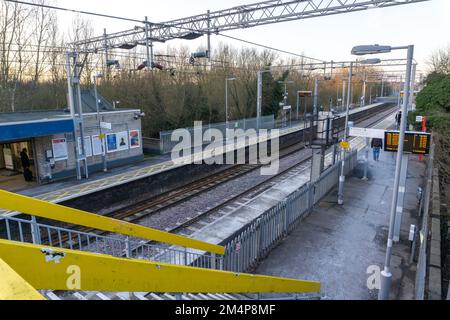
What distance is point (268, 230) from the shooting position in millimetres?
9070

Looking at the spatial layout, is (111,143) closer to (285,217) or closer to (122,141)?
(122,141)

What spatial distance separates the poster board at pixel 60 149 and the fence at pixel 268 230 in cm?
1306

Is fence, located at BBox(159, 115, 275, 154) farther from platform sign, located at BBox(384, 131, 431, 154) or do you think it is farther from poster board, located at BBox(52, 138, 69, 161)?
platform sign, located at BBox(384, 131, 431, 154)

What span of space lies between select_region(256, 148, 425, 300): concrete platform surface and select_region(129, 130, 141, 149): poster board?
1354 cm

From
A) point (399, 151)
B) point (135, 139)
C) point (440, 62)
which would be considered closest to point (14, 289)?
point (399, 151)

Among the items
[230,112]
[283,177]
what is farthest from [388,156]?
[230,112]

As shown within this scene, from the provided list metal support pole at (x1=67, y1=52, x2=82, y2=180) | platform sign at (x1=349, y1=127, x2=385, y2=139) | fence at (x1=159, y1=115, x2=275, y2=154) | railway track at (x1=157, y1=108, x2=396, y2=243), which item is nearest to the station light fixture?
platform sign at (x1=349, y1=127, x2=385, y2=139)

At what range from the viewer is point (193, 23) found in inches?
652

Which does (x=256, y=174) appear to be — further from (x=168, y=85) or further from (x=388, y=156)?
(x=168, y=85)

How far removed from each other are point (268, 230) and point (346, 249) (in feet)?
8.21

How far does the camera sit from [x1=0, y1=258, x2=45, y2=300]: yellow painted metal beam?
1434mm

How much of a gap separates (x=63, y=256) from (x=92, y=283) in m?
0.29

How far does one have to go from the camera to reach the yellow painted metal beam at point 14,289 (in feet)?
4.70

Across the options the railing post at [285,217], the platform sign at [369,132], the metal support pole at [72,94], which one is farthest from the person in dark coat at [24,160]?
the platform sign at [369,132]
